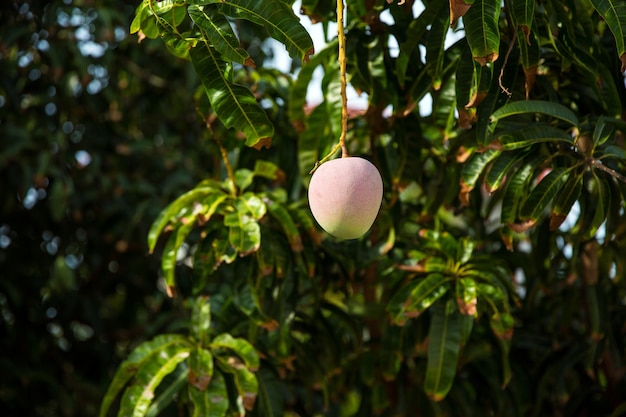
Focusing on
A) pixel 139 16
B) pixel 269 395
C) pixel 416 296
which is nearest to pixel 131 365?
pixel 269 395

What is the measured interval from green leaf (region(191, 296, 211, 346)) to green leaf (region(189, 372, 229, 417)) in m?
0.11

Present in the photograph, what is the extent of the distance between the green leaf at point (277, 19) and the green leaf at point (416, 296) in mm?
545

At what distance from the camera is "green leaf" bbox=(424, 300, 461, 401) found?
1460 millimetres

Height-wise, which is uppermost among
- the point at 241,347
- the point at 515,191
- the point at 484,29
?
the point at 484,29

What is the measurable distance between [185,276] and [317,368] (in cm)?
76

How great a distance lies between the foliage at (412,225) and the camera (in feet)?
4.18

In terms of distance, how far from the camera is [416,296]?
148 cm

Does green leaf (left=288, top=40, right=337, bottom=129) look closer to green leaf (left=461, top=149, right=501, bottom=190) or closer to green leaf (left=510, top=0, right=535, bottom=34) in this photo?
green leaf (left=461, top=149, right=501, bottom=190)

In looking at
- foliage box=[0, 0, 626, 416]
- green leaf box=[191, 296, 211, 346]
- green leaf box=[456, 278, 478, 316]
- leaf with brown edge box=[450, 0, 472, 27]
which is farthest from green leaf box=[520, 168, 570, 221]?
green leaf box=[191, 296, 211, 346]

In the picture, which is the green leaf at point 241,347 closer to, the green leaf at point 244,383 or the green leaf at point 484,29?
the green leaf at point 244,383

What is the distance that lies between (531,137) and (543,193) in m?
0.09

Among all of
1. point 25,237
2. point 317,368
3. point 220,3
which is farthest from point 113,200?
point 220,3

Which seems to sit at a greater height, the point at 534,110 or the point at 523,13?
the point at 523,13

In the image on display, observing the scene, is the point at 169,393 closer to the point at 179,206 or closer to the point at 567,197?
the point at 179,206
